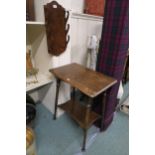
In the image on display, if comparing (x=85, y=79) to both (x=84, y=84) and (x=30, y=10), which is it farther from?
(x=30, y=10)

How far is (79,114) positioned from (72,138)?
0.27 meters

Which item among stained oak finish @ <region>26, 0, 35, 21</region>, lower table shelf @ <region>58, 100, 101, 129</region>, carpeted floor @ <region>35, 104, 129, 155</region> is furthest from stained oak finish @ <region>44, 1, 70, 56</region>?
carpeted floor @ <region>35, 104, 129, 155</region>

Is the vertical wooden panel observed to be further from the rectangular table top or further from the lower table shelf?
the lower table shelf

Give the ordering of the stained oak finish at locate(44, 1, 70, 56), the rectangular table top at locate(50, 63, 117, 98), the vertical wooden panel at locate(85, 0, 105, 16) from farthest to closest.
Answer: the vertical wooden panel at locate(85, 0, 105, 16)
the stained oak finish at locate(44, 1, 70, 56)
the rectangular table top at locate(50, 63, 117, 98)

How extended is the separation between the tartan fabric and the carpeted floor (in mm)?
363

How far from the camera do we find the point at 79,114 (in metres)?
1.43

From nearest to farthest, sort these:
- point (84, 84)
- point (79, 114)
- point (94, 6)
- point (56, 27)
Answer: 1. point (84, 84)
2. point (56, 27)
3. point (79, 114)
4. point (94, 6)

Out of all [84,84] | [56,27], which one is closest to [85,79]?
[84,84]

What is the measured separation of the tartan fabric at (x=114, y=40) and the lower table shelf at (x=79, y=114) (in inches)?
7.3

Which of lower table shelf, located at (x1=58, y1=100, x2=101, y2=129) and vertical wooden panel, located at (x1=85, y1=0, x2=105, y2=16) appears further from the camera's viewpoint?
vertical wooden panel, located at (x1=85, y1=0, x2=105, y2=16)

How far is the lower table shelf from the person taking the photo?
1.30 metres

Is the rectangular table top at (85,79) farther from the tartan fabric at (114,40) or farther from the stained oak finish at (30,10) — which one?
the stained oak finish at (30,10)

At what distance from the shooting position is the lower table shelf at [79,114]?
1297 mm
